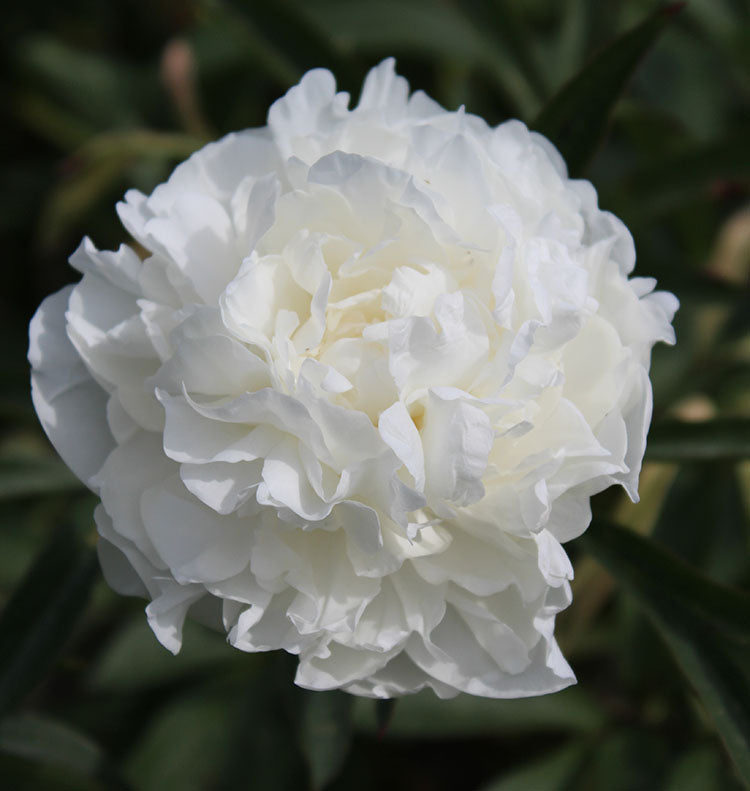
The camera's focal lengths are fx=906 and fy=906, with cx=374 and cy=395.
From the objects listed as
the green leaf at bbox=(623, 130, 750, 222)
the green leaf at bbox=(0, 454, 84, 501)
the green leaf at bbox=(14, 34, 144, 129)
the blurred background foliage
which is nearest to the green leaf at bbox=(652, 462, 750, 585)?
the blurred background foliage

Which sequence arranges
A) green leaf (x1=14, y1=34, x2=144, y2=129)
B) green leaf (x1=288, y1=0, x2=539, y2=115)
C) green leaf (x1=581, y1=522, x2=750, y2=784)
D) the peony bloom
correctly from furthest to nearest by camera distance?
green leaf (x1=14, y1=34, x2=144, y2=129), green leaf (x1=288, y1=0, x2=539, y2=115), green leaf (x1=581, y1=522, x2=750, y2=784), the peony bloom

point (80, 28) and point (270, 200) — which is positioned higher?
point (270, 200)

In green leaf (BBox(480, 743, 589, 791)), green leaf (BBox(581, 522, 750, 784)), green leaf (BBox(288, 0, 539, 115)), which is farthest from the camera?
green leaf (BBox(288, 0, 539, 115))

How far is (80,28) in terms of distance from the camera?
1.59 metres

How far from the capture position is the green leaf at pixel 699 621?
734 mm

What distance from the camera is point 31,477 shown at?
3.06 feet

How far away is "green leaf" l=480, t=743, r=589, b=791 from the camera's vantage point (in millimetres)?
974

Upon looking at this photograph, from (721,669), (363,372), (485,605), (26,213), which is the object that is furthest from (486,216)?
(26,213)

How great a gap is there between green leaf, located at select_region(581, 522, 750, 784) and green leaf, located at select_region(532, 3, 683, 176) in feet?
1.14

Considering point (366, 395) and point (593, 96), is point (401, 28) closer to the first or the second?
point (593, 96)

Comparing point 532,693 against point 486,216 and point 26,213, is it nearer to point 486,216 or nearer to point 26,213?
point 486,216

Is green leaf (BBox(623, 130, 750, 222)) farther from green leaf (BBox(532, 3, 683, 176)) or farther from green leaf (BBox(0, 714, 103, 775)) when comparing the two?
green leaf (BBox(0, 714, 103, 775))

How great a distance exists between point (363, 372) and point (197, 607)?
0.22 metres

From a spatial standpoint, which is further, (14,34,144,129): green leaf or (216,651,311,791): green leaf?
(14,34,144,129): green leaf
